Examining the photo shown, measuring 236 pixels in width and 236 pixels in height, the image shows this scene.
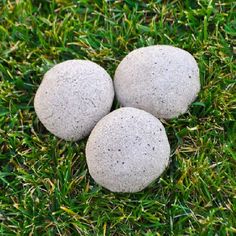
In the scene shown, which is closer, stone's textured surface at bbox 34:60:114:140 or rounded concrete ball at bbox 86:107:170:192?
rounded concrete ball at bbox 86:107:170:192

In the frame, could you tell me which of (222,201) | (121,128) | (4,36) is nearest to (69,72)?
(121,128)

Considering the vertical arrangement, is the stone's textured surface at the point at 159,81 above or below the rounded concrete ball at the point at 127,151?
above

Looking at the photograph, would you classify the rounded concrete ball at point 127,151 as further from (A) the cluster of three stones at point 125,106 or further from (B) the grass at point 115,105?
(B) the grass at point 115,105

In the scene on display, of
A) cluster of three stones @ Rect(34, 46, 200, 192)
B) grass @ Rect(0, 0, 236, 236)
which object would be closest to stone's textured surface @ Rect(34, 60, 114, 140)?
cluster of three stones @ Rect(34, 46, 200, 192)

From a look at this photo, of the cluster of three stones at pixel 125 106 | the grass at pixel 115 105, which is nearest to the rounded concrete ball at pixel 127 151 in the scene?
the cluster of three stones at pixel 125 106

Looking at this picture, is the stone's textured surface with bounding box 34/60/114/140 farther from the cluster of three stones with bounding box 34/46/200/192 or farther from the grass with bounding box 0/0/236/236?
the grass with bounding box 0/0/236/236

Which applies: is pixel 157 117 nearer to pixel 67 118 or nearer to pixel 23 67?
pixel 67 118

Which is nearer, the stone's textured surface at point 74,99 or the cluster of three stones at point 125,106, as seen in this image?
Result: the cluster of three stones at point 125,106
